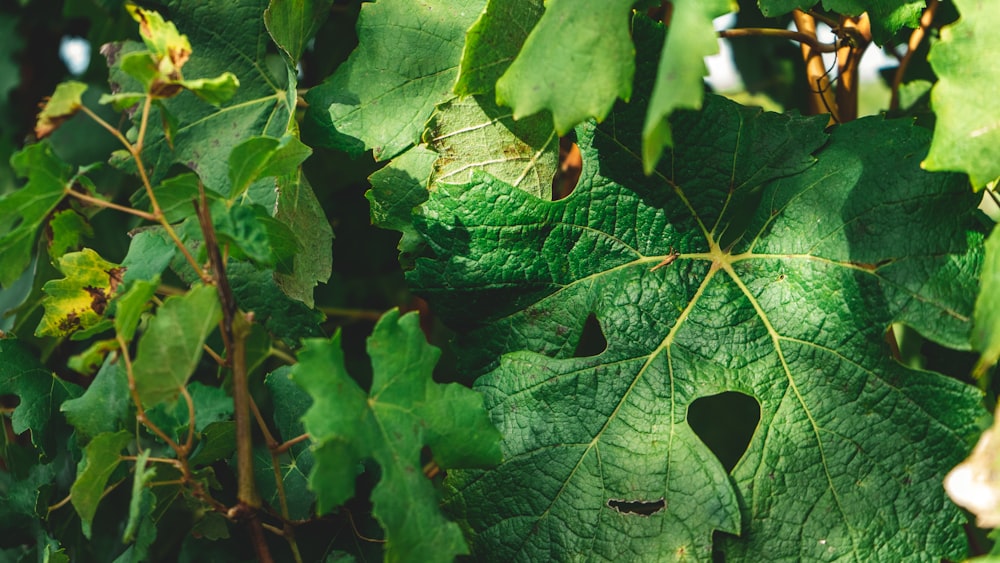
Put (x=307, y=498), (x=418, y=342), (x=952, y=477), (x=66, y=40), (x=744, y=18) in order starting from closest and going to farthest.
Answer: (x=952, y=477)
(x=418, y=342)
(x=307, y=498)
(x=744, y=18)
(x=66, y=40)

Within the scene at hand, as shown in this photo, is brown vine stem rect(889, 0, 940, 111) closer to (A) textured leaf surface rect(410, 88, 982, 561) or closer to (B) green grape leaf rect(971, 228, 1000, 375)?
(A) textured leaf surface rect(410, 88, 982, 561)

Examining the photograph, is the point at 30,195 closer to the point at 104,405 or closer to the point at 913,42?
the point at 104,405

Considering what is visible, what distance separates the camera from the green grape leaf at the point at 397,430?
0.72m

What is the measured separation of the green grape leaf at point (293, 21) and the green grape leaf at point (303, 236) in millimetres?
162

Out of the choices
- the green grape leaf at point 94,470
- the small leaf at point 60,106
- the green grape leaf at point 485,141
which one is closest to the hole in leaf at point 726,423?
the green grape leaf at point 485,141

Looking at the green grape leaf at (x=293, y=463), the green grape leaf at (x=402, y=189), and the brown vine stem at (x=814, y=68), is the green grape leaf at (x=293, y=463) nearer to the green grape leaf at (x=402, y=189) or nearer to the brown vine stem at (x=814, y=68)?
the green grape leaf at (x=402, y=189)

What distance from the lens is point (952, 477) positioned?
64 centimetres

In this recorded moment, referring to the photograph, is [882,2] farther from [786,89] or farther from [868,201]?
[786,89]

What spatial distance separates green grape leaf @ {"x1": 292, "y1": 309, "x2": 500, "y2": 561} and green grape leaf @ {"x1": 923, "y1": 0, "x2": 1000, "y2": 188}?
1.58ft

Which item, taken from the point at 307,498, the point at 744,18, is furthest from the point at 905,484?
the point at 744,18

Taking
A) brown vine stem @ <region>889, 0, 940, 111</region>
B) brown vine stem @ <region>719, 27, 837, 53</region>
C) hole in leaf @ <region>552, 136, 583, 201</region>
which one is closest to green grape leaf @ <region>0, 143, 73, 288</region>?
hole in leaf @ <region>552, 136, 583, 201</region>

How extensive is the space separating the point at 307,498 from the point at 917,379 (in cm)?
70

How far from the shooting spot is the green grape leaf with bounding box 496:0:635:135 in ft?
2.65

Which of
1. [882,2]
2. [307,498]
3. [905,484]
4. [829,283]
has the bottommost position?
[307,498]
